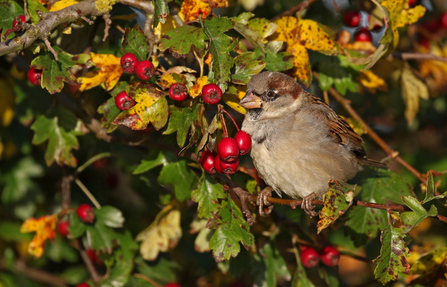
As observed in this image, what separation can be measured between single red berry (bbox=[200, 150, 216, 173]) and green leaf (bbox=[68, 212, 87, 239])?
3.18ft

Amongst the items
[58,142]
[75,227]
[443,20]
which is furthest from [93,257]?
[443,20]

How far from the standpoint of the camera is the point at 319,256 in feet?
7.44

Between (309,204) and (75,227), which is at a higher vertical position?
(309,204)

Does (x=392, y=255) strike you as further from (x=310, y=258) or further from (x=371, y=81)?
(x=371, y=81)

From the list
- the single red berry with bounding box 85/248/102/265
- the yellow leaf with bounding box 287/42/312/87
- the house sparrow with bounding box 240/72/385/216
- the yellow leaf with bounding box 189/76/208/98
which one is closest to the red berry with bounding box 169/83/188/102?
the yellow leaf with bounding box 189/76/208/98

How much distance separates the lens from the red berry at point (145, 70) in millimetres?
1631

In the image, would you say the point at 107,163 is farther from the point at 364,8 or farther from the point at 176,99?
the point at 364,8

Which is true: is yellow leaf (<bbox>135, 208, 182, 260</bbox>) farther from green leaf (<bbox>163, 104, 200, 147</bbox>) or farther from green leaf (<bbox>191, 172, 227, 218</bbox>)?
green leaf (<bbox>163, 104, 200, 147</bbox>)

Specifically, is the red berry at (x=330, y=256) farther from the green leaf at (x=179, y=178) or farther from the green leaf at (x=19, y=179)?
the green leaf at (x=19, y=179)

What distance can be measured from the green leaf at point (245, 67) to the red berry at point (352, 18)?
44.1 inches

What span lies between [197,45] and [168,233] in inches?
45.2

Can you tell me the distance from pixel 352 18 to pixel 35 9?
1793mm

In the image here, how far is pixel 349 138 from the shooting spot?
2.28 m

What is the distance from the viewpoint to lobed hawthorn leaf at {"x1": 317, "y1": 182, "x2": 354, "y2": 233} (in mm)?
1555
